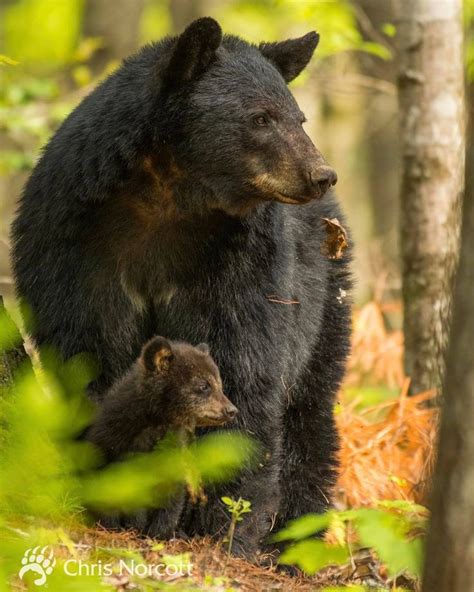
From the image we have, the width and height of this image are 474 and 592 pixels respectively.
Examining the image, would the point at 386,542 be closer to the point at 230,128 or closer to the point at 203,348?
the point at 203,348

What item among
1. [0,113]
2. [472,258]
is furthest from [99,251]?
[0,113]

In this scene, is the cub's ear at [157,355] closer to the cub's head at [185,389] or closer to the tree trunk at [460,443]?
the cub's head at [185,389]

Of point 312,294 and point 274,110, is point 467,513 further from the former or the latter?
point 312,294

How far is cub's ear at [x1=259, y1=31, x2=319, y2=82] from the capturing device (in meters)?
5.37

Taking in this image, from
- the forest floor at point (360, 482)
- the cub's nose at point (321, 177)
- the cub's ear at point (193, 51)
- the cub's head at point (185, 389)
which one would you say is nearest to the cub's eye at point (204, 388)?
the cub's head at point (185, 389)

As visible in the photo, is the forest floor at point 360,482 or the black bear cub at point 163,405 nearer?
the forest floor at point 360,482

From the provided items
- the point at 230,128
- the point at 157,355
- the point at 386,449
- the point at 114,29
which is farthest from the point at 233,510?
the point at 114,29

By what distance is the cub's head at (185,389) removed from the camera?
4.62 meters

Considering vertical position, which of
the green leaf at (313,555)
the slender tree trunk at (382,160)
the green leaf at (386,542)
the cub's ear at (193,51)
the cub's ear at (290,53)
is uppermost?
the slender tree trunk at (382,160)

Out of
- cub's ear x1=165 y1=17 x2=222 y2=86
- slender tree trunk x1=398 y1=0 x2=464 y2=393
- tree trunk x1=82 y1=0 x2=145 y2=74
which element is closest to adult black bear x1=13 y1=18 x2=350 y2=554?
cub's ear x1=165 y1=17 x2=222 y2=86

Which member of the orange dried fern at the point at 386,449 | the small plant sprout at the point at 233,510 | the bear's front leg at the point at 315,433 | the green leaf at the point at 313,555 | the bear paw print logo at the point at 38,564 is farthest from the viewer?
the orange dried fern at the point at 386,449

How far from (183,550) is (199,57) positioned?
2.28 metres

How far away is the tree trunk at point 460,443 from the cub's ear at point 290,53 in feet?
10.3

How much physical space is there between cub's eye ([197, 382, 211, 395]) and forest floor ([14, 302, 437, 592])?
678 mm
